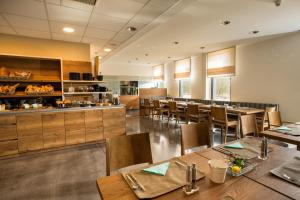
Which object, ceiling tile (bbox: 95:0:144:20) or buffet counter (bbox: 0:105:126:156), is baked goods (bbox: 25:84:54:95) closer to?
buffet counter (bbox: 0:105:126:156)

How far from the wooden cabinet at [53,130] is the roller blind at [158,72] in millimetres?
6779

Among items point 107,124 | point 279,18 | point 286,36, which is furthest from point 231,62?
point 107,124

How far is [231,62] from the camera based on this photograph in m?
5.64

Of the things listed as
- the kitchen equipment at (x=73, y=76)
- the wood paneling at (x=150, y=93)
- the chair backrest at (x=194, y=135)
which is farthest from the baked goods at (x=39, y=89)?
the wood paneling at (x=150, y=93)

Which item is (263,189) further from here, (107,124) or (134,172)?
(107,124)

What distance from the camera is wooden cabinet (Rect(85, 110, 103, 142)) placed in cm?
373

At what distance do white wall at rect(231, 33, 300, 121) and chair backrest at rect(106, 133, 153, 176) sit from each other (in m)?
4.69

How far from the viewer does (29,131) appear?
3223 mm

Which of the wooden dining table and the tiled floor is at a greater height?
the wooden dining table

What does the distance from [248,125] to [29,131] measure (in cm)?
375

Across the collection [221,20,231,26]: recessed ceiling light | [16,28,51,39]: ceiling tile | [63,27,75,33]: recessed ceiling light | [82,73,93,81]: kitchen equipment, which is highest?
[221,20,231,26]: recessed ceiling light

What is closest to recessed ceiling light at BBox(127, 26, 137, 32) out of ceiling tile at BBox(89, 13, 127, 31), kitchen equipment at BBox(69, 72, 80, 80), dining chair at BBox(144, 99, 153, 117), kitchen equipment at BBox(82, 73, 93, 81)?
ceiling tile at BBox(89, 13, 127, 31)

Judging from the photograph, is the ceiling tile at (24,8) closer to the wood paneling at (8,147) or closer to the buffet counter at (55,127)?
the buffet counter at (55,127)

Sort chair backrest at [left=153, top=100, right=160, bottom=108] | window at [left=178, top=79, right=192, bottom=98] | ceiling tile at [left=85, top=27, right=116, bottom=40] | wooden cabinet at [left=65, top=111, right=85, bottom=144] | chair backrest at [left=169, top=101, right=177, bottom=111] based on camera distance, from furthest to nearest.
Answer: window at [left=178, top=79, right=192, bottom=98] → chair backrest at [left=153, top=100, right=160, bottom=108] → chair backrest at [left=169, top=101, right=177, bottom=111] → ceiling tile at [left=85, top=27, right=116, bottom=40] → wooden cabinet at [left=65, top=111, right=85, bottom=144]
